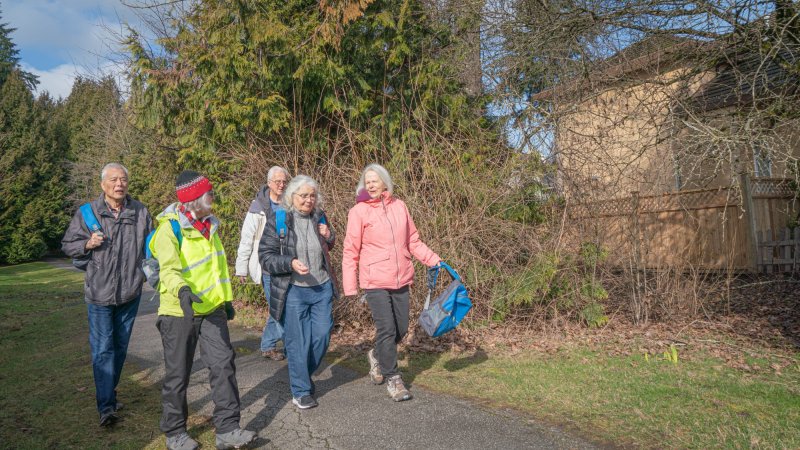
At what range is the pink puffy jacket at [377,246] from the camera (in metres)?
4.94

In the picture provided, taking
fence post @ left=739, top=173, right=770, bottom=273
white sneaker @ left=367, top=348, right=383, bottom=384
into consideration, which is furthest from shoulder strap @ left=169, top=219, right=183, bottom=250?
fence post @ left=739, top=173, right=770, bottom=273

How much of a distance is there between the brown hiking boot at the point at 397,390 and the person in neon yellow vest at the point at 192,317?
1.33 meters

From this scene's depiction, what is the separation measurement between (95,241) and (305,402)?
83.3 inches

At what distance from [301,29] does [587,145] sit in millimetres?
4395

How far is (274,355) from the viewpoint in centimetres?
646

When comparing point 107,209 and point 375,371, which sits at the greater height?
point 107,209

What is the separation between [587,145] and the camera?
25.6 ft

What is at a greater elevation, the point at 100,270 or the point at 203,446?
the point at 100,270

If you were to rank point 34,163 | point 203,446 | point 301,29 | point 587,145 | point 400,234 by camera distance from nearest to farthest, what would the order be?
point 203,446, point 400,234, point 587,145, point 301,29, point 34,163

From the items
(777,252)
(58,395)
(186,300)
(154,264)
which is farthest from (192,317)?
(777,252)

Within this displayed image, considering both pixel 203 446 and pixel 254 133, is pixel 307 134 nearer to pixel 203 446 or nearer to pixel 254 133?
pixel 254 133

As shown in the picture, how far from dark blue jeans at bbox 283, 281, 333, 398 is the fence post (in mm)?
9968

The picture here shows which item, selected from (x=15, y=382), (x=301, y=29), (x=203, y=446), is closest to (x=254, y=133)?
(x=301, y=29)

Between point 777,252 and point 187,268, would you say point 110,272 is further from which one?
point 777,252
